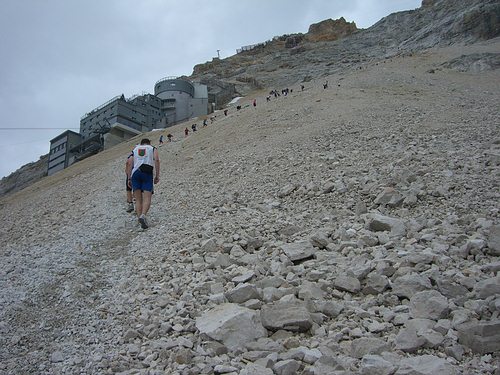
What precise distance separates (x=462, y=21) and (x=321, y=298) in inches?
2580

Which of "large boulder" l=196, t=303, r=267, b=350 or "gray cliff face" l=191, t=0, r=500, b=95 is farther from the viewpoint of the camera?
"gray cliff face" l=191, t=0, r=500, b=95

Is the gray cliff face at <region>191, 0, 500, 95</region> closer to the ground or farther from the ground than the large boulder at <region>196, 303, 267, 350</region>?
farther from the ground

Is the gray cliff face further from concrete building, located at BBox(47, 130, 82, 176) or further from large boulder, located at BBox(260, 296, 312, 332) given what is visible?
large boulder, located at BBox(260, 296, 312, 332)

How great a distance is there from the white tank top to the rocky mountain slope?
1.18 meters

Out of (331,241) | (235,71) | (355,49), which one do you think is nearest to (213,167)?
(331,241)

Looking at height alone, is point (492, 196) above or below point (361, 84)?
below

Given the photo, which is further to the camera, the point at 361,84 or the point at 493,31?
the point at 493,31

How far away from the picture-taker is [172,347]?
11.6 feet

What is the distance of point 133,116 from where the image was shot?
61.8 m

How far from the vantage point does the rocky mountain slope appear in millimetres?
3297

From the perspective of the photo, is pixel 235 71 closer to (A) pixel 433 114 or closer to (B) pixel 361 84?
(B) pixel 361 84

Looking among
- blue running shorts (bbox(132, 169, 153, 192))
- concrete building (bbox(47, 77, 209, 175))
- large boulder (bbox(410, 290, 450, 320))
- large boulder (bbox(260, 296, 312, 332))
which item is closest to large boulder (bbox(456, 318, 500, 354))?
large boulder (bbox(410, 290, 450, 320))

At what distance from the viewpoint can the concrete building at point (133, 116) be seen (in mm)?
59656

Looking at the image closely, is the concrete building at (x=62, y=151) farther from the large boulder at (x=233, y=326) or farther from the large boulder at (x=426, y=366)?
the large boulder at (x=426, y=366)
